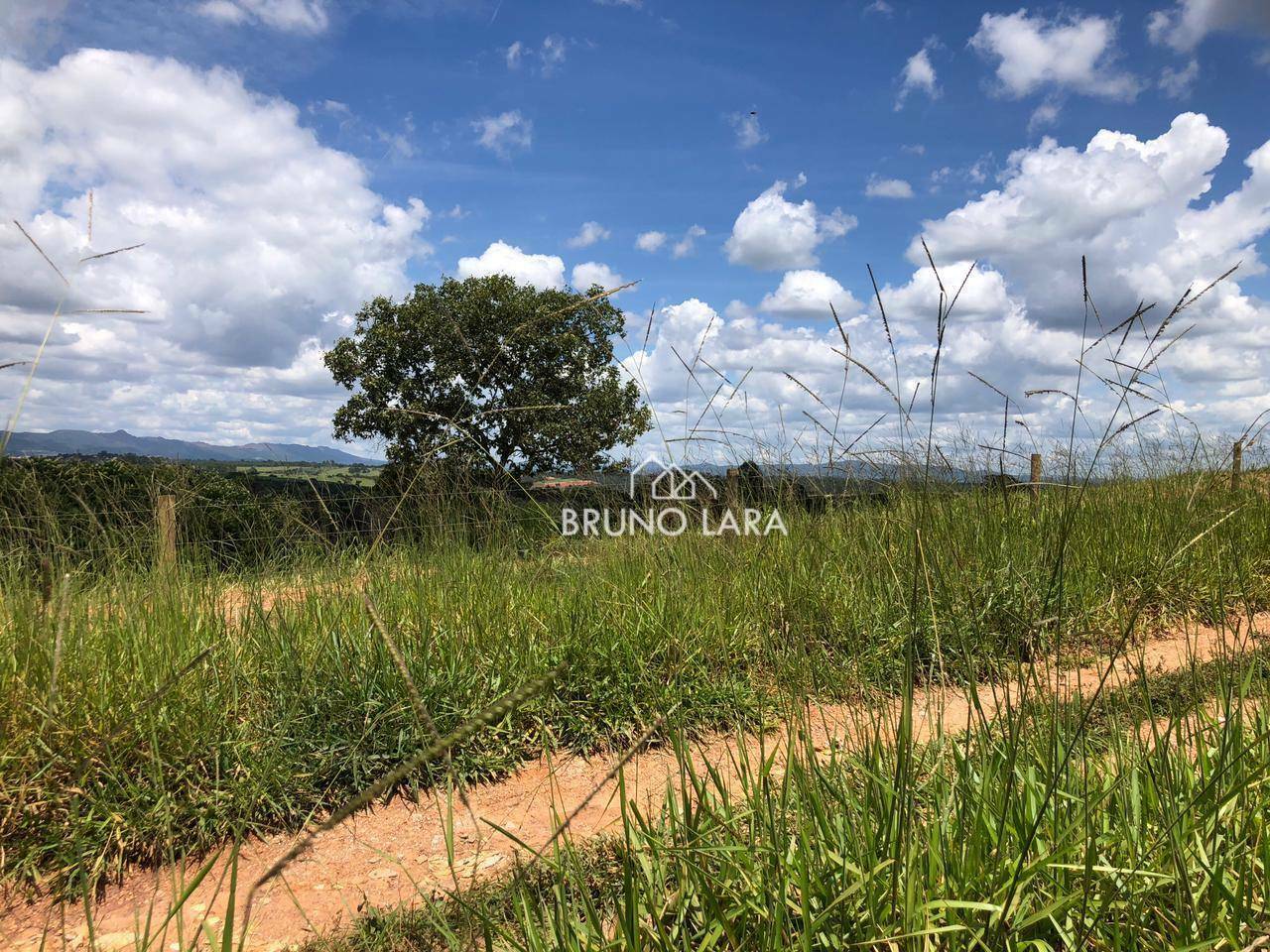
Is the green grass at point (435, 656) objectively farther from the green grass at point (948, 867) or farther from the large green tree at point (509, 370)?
the large green tree at point (509, 370)

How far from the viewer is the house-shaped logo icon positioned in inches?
251

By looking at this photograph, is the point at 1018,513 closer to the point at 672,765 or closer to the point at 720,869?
the point at 672,765

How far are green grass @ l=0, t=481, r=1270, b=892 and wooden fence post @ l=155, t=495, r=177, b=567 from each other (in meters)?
0.16

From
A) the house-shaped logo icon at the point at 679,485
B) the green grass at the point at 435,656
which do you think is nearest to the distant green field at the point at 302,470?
the green grass at the point at 435,656

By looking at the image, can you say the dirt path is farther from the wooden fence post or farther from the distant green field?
the distant green field

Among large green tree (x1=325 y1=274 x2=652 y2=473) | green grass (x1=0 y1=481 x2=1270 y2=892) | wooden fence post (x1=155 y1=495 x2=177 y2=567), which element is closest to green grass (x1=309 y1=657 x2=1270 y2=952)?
green grass (x1=0 y1=481 x2=1270 y2=892)

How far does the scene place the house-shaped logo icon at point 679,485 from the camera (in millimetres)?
6379

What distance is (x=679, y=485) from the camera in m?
6.64

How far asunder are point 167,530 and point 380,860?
8.40ft

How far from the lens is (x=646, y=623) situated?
13.7 feet

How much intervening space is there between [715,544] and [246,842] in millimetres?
2916

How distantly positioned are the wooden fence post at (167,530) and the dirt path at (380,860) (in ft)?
5.84

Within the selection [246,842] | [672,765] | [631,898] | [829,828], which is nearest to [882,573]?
[672,765]

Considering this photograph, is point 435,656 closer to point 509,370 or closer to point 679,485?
point 679,485
